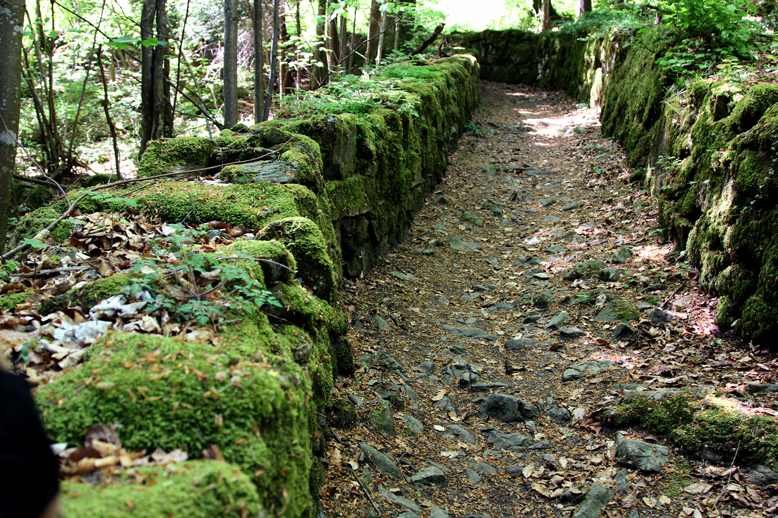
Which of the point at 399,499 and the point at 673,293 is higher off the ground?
the point at 673,293

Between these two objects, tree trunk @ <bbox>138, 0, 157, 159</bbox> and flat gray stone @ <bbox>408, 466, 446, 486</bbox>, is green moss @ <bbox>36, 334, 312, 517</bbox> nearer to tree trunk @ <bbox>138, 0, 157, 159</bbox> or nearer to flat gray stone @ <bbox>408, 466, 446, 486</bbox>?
flat gray stone @ <bbox>408, 466, 446, 486</bbox>

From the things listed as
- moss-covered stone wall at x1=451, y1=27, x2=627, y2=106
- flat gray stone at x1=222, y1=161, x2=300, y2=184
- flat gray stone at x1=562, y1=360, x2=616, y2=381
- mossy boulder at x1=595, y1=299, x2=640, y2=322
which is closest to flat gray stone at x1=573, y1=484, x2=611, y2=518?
flat gray stone at x1=562, y1=360, x2=616, y2=381

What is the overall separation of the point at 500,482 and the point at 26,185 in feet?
30.5

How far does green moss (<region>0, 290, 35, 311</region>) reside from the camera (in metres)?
2.30

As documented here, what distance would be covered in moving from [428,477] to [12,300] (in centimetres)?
282

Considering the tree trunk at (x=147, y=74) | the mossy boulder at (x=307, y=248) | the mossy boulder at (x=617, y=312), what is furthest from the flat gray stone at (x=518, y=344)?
the tree trunk at (x=147, y=74)

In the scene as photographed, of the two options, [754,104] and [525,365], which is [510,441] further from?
[754,104]

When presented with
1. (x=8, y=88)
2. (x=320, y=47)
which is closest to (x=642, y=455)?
(x=8, y=88)

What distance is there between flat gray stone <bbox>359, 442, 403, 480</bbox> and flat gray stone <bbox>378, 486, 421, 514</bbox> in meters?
0.20

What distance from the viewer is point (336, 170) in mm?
5340

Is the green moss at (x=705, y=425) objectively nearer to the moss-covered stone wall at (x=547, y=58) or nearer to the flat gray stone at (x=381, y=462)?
the flat gray stone at (x=381, y=462)

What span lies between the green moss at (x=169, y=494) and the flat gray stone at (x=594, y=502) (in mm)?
2647

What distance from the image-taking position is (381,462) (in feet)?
11.7

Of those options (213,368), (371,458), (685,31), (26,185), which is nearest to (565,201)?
(685,31)
